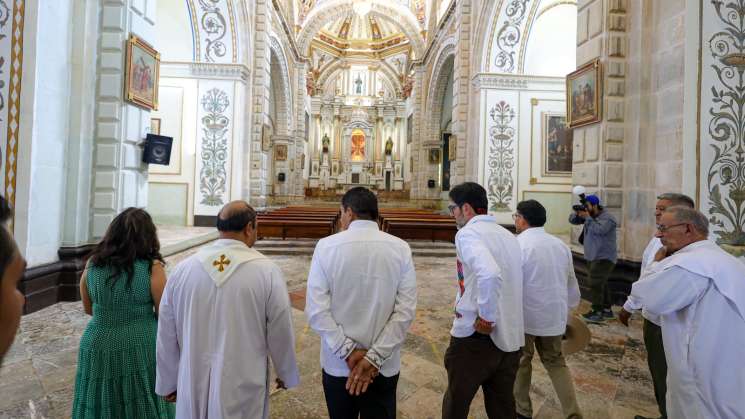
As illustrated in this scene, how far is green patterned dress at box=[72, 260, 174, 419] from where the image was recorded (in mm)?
1647

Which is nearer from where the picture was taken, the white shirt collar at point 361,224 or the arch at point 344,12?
the white shirt collar at point 361,224

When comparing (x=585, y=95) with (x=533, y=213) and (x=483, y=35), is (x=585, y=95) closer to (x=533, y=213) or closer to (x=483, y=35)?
(x=533, y=213)

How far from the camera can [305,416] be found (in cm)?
223

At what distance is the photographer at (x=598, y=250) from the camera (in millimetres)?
3893

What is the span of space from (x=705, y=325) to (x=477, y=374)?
0.99 metres

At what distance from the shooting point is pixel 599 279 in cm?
396

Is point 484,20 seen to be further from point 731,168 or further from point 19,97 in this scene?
point 19,97

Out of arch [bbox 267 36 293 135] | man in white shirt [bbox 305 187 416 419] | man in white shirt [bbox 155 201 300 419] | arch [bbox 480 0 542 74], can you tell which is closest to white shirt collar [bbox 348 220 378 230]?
man in white shirt [bbox 305 187 416 419]

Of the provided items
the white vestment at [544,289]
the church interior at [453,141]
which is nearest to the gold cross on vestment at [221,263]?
the church interior at [453,141]

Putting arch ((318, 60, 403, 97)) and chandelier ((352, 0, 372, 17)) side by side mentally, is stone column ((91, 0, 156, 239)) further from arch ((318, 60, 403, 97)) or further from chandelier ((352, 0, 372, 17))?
arch ((318, 60, 403, 97))

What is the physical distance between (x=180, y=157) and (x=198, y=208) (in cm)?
132

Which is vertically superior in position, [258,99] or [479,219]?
[258,99]

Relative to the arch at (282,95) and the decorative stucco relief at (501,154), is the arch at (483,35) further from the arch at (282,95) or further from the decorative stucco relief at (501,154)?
the arch at (282,95)

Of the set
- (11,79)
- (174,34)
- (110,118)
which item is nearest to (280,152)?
(174,34)
